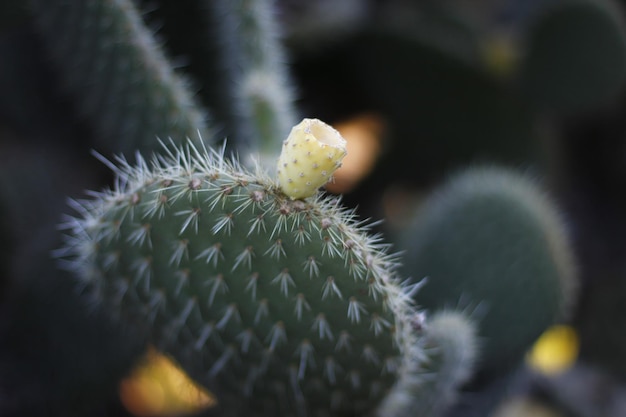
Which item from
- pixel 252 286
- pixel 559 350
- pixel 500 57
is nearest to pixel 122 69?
pixel 252 286

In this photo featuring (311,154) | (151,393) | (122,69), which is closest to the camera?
(311,154)

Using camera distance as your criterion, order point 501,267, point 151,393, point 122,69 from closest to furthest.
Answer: point 122,69 → point 501,267 → point 151,393

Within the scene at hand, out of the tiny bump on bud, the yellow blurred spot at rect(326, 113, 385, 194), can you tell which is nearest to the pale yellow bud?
the tiny bump on bud

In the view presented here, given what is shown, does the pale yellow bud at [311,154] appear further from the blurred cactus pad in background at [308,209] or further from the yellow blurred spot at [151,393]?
the yellow blurred spot at [151,393]

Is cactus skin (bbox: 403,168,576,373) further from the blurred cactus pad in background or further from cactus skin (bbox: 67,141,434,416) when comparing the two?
cactus skin (bbox: 67,141,434,416)

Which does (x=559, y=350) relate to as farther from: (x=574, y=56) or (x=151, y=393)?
(x=151, y=393)

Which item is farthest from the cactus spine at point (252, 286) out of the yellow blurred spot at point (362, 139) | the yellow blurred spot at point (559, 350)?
the yellow blurred spot at point (559, 350)
